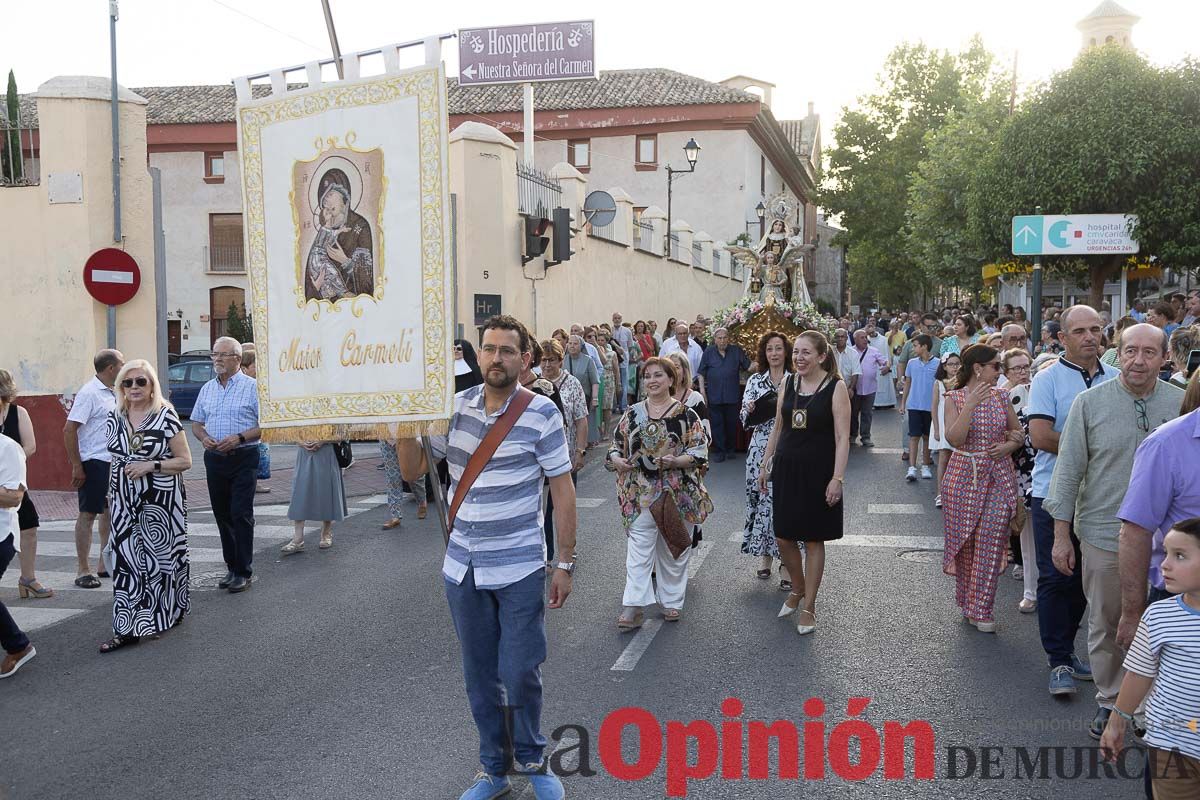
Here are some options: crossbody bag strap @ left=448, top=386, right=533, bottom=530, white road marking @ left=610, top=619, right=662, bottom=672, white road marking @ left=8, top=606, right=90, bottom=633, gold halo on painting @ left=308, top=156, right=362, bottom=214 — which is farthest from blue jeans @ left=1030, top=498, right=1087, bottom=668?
white road marking @ left=8, top=606, right=90, bottom=633

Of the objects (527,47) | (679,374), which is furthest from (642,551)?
(527,47)

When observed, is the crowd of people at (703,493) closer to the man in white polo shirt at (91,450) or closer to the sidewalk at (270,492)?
the man in white polo shirt at (91,450)

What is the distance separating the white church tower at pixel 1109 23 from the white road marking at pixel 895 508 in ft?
140

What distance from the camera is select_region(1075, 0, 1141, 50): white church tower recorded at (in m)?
46.8

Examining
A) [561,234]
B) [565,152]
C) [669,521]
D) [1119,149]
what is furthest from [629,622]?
[565,152]

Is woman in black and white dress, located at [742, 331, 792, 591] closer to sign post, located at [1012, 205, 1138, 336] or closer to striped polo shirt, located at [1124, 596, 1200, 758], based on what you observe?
striped polo shirt, located at [1124, 596, 1200, 758]

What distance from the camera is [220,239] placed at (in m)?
38.3

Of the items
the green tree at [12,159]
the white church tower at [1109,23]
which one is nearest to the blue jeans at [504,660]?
the green tree at [12,159]

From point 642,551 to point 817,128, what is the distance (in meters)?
78.2

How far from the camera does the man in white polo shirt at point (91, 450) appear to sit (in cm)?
821

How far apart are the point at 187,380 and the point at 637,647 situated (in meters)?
20.3

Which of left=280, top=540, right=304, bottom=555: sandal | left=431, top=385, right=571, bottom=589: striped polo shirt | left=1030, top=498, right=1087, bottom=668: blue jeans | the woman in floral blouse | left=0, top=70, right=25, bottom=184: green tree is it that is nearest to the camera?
left=431, top=385, right=571, bottom=589: striped polo shirt

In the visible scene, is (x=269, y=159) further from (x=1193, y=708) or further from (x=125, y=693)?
(x=1193, y=708)

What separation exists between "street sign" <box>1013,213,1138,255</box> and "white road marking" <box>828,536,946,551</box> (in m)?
11.7
